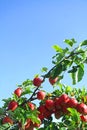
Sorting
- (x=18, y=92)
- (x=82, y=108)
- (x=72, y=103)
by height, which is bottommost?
(x=82, y=108)

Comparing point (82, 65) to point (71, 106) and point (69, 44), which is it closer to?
point (69, 44)

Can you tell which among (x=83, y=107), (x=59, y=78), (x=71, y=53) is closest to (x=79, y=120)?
(x=83, y=107)

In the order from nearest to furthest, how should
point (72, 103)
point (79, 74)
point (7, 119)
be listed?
point (7, 119) < point (79, 74) < point (72, 103)

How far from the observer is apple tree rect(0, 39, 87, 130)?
3.17m

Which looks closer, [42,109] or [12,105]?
→ [12,105]

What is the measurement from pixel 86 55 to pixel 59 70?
32 cm

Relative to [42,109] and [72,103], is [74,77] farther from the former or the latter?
[42,109]

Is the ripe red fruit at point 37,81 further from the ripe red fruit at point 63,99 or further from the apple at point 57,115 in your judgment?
the apple at point 57,115

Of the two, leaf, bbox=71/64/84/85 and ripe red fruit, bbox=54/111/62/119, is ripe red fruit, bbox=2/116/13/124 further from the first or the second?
leaf, bbox=71/64/84/85

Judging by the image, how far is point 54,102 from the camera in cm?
355

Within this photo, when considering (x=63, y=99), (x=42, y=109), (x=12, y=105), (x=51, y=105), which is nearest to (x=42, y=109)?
(x=42, y=109)

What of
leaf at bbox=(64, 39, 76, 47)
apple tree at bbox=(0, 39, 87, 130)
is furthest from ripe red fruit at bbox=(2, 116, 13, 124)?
leaf at bbox=(64, 39, 76, 47)

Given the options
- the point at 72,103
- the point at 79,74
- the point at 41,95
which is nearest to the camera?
the point at 79,74

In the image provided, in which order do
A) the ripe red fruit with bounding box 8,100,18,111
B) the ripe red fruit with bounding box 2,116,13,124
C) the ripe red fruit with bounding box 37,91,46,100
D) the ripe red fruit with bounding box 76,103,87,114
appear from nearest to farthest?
the ripe red fruit with bounding box 2,116,13,124, the ripe red fruit with bounding box 8,100,18,111, the ripe red fruit with bounding box 37,91,46,100, the ripe red fruit with bounding box 76,103,87,114
